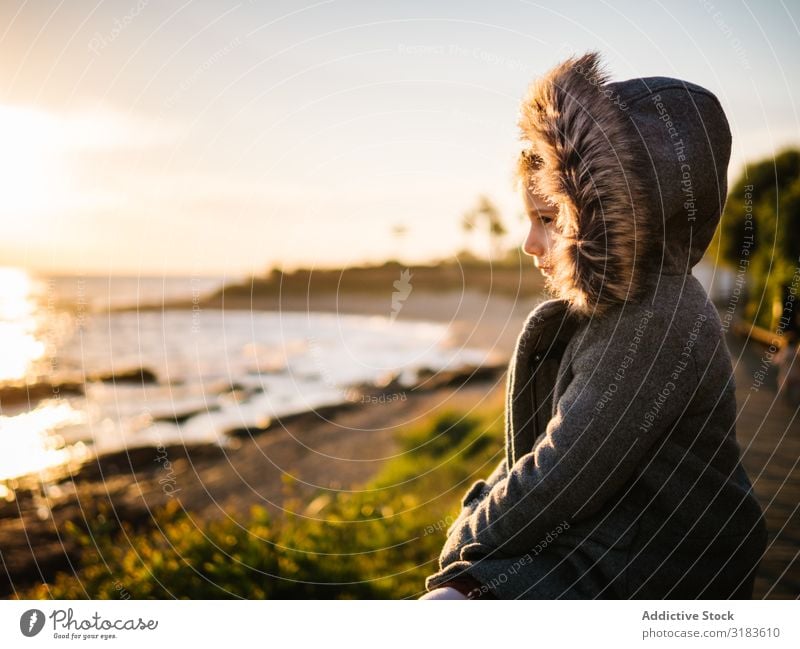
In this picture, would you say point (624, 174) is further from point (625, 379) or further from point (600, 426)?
point (600, 426)

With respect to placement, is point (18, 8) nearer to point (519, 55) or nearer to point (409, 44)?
point (409, 44)

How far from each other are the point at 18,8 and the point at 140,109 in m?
0.65

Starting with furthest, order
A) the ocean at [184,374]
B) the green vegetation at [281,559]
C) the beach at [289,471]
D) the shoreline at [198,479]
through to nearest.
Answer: the ocean at [184,374], the shoreline at [198,479], the beach at [289,471], the green vegetation at [281,559]

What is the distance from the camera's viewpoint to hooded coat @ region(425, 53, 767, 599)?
1646 millimetres

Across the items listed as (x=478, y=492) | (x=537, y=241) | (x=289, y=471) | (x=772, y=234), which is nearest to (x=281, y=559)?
(x=478, y=492)

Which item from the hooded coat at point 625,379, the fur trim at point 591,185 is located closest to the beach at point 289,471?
the hooded coat at point 625,379

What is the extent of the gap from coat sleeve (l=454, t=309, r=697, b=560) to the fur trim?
0.46 feet

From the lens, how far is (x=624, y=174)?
1713mm

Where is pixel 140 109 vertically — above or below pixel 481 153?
above

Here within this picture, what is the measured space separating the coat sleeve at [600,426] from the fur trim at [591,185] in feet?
0.46

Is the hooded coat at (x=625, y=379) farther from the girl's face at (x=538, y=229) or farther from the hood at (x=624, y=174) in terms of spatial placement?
the girl's face at (x=538, y=229)

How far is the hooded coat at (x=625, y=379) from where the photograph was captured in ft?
5.40
